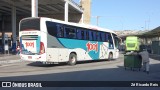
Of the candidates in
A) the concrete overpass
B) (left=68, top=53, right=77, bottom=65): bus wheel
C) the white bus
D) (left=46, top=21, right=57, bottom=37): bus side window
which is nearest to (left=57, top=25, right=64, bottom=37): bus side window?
the white bus

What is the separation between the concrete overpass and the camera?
→ 58.0 m

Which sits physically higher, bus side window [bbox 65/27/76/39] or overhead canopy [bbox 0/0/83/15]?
overhead canopy [bbox 0/0/83/15]

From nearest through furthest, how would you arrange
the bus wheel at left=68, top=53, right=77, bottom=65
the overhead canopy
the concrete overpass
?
the bus wheel at left=68, top=53, right=77, bottom=65, the overhead canopy, the concrete overpass

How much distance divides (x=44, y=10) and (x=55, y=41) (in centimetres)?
4841

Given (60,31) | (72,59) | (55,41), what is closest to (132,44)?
(72,59)

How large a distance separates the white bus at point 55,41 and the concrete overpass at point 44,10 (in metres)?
27.8

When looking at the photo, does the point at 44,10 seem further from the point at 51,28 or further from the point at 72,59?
the point at 51,28

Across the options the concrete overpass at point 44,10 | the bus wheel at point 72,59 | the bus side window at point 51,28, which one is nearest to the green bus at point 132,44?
the concrete overpass at point 44,10

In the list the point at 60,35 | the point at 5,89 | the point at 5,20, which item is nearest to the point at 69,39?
the point at 60,35

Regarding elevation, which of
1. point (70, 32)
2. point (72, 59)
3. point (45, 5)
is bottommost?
point (72, 59)

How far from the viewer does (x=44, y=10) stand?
6962 cm

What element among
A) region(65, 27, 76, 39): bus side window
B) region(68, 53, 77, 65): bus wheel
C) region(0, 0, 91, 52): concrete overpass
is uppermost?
region(0, 0, 91, 52): concrete overpass

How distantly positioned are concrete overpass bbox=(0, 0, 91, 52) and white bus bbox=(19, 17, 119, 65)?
91.3ft

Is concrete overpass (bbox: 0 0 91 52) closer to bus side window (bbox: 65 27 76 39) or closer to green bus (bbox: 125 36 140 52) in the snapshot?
green bus (bbox: 125 36 140 52)
